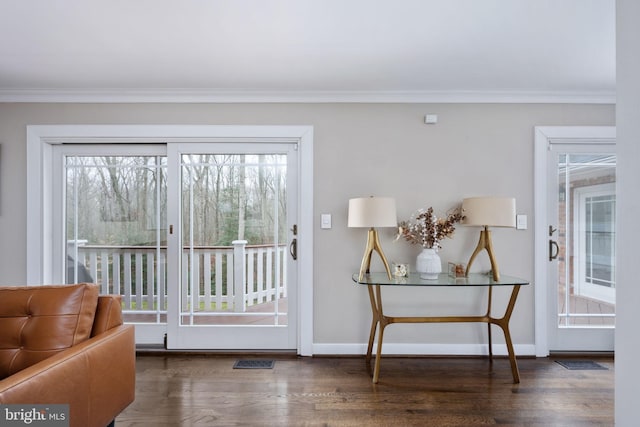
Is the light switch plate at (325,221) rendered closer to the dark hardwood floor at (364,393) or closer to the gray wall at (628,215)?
the dark hardwood floor at (364,393)

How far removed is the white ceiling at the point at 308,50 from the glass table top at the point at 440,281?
1537 millimetres

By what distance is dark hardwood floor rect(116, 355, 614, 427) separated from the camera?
215cm

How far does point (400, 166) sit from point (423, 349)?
1618mm

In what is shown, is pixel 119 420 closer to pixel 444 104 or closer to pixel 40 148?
pixel 40 148

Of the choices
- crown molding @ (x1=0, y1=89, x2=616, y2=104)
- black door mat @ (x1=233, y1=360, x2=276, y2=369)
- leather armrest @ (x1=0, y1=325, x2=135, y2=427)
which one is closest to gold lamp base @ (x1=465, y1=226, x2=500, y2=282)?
crown molding @ (x1=0, y1=89, x2=616, y2=104)

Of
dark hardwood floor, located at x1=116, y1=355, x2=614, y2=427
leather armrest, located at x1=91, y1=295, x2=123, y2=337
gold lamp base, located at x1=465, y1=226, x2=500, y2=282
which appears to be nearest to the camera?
leather armrest, located at x1=91, y1=295, x2=123, y2=337

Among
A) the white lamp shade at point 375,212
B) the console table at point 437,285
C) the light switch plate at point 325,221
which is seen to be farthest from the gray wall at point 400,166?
the white lamp shade at point 375,212

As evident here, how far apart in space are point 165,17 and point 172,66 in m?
0.67

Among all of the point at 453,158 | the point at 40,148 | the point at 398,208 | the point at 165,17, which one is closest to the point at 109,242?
the point at 40,148

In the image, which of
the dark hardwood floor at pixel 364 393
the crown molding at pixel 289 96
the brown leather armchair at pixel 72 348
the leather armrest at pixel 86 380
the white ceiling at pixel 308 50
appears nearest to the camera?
the leather armrest at pixel 86 380

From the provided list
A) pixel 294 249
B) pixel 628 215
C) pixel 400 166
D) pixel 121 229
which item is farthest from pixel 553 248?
pixel 121 229

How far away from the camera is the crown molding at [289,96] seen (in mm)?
3061

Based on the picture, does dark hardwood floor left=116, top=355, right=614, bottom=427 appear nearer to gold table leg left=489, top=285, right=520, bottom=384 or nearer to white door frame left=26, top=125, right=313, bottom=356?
gold table leg left=489, top=285, right=520, bottom=384

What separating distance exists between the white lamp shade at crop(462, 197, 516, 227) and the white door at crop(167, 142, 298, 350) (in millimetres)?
1513
